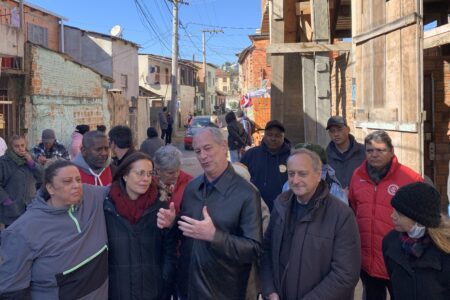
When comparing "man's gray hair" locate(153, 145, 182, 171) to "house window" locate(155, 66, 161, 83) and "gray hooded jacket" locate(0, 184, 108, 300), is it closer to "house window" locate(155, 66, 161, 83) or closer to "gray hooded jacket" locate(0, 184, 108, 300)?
"gray hooded jacket" locate(0, 184, 108, 300)

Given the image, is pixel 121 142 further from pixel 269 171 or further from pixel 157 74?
pixel 157 74

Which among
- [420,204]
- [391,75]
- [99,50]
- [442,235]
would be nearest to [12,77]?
[391,75]

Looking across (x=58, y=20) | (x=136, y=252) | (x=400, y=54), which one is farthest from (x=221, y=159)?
(x=58, y=20)

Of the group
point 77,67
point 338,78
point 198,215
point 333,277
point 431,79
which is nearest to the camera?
point 333,277

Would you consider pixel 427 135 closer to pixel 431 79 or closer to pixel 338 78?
pixel 431 79

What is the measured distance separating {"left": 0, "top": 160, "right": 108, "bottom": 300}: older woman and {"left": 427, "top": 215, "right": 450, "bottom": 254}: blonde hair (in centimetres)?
194

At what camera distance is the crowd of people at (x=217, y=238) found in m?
2.54

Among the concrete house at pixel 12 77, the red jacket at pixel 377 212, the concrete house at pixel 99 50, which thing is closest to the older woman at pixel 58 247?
the red jacket at pixel 377 212

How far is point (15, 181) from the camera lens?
5.75 meters

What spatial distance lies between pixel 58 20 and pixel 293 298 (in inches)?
1030

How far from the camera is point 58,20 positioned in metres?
25.7

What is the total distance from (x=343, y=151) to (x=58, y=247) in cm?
293

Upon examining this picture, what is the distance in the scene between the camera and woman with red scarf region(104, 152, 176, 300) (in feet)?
9.89

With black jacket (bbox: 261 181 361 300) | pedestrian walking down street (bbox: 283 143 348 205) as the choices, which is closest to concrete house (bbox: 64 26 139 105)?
pedestrian walking down street (bbox: 283 143 348 205)
